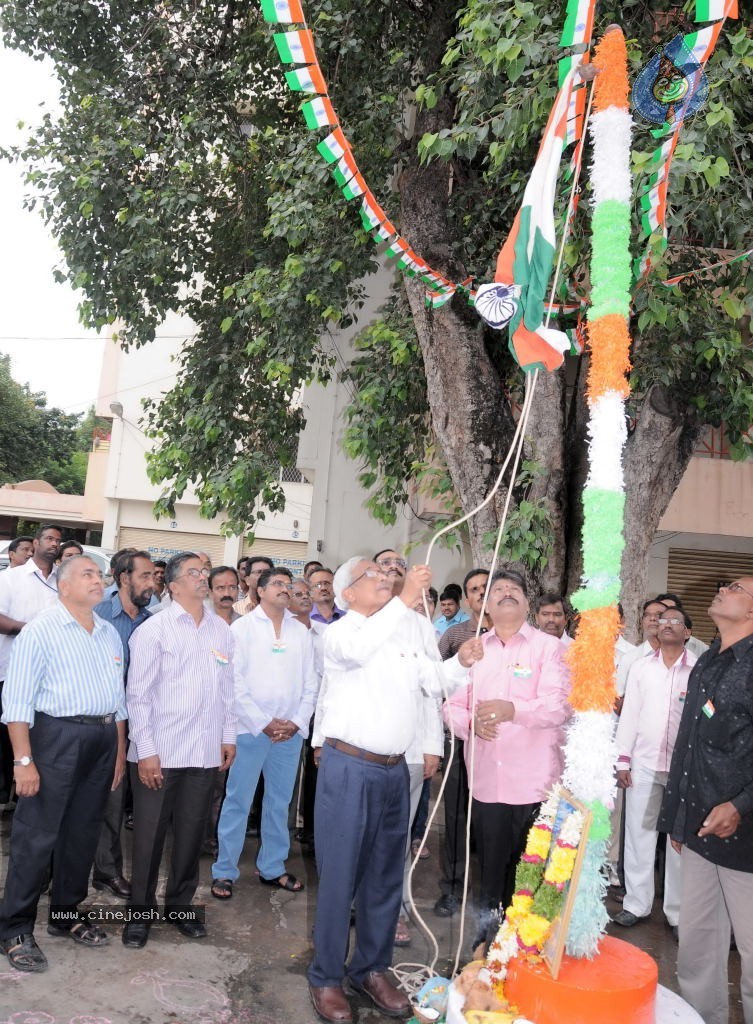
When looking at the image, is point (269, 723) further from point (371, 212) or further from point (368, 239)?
point (368, 239)

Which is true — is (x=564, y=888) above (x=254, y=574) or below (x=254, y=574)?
below

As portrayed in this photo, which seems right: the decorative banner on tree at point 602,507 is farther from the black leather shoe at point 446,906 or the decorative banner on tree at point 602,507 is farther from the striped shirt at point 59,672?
the striped shirt at point 59,672

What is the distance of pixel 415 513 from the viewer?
1216cm

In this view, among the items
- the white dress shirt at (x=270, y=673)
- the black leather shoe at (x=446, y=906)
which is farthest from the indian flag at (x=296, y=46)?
the black leather shoe at (x=446, y=906)

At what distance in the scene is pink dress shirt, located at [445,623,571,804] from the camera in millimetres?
4312

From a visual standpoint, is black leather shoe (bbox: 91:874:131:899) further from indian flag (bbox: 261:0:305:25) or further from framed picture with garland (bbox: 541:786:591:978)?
indian flag (bbox: 261:0:305:25)

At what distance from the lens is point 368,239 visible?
8094 millimetres

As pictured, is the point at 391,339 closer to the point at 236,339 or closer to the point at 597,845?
the point at 236,339

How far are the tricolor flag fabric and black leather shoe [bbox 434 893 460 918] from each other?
130 inches

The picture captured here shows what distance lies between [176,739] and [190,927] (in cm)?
99

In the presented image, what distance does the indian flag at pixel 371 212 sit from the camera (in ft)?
18.2

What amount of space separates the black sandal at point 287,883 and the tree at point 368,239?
2822 millimetres

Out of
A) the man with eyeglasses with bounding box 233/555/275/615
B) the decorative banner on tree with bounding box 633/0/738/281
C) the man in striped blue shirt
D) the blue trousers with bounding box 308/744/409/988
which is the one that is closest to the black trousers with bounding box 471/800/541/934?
the blue trousers with bounding box 308/744/409/988
